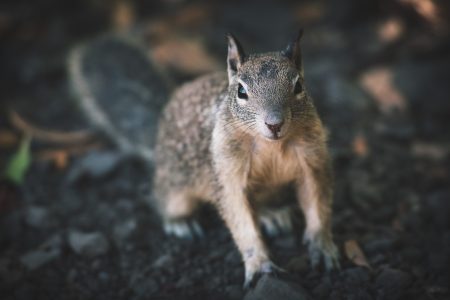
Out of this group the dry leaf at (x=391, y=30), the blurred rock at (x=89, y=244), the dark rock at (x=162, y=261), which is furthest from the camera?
the dry leaf at (x=391, y=30)

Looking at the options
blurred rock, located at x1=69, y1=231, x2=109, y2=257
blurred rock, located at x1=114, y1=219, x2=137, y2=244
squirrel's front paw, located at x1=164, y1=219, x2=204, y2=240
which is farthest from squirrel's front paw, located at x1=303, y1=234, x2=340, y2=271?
blurred rock, located at x1=69, y1=231, x2=109, y2=257

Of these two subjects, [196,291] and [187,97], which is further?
[187,97]

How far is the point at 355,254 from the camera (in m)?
4.11

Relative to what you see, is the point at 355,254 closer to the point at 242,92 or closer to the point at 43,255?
the point at 242,92

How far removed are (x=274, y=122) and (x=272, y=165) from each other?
2.05 ft

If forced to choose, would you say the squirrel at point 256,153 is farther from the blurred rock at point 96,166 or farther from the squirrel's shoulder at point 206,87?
the blurred rock at point 96,166

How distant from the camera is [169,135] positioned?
4859 millimetres

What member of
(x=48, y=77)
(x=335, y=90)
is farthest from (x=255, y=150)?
(x=48, y=77)

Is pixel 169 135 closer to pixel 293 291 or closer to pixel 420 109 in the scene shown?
pixel 293 291

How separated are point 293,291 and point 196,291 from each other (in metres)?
0.84

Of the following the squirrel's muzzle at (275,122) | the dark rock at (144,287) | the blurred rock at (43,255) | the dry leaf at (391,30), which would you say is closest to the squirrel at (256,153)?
the squirrel's muzzle at (275,122)

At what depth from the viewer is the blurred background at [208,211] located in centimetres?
420

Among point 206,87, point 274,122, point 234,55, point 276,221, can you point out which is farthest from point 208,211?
point 274,122

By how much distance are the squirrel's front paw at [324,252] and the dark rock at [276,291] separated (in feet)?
1.30
